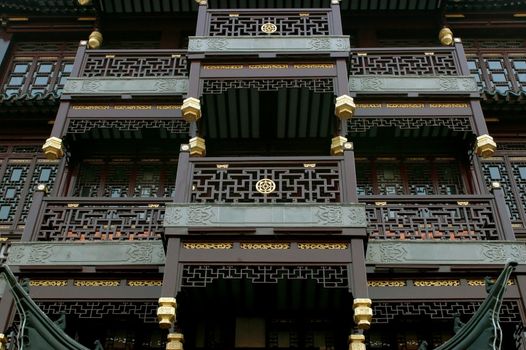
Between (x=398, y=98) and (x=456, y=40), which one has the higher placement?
(x=456, y=40)

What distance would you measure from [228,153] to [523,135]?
6.65 metres

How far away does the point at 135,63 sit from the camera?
52.5 ft

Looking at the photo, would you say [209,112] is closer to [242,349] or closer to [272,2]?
[272,2]

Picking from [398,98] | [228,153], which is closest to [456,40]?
[398,98]

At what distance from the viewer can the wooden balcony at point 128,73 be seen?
15227 mm

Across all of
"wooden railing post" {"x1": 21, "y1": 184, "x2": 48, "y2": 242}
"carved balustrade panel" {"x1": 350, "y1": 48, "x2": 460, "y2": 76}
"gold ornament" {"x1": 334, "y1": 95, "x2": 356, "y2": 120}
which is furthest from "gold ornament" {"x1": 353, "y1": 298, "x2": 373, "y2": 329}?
"carved balustrade panel" {"x1": 350, "y1": 48, "x2": 460, "y2": 76}

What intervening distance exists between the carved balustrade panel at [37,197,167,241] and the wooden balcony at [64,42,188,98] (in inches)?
117

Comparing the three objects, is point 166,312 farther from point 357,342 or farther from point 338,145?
point 338,145

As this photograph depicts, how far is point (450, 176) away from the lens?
1516 centimetres

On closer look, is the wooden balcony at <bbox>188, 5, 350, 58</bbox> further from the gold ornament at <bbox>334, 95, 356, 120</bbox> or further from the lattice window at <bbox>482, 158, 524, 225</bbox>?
the lattice window at <bbox>482, 158, 524, 225</bbox>

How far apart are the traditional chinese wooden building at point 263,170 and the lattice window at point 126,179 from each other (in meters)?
0.04

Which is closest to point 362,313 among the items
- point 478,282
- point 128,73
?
point 478,282

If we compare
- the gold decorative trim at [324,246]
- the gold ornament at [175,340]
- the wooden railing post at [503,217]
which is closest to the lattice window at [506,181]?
the wooden railing post at [503,217]

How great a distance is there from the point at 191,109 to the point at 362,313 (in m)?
5.37
